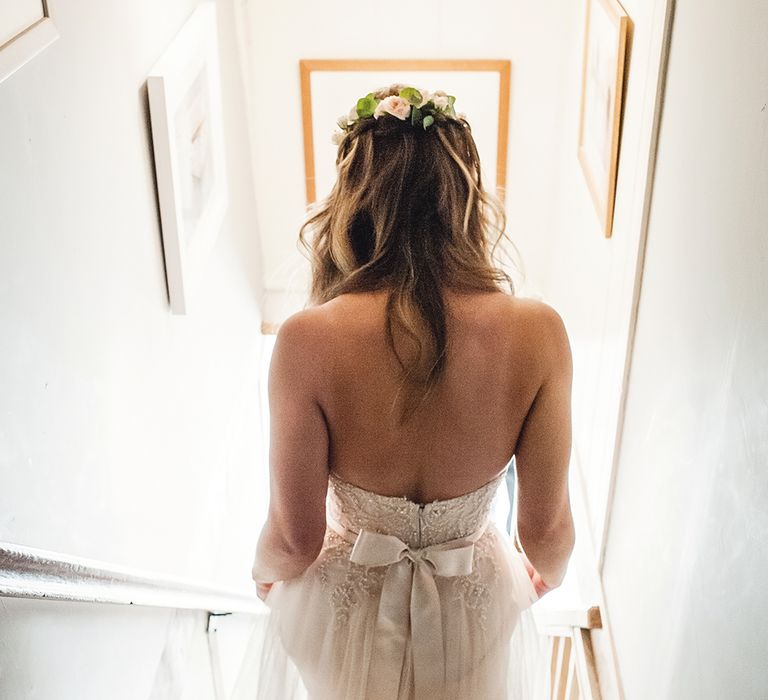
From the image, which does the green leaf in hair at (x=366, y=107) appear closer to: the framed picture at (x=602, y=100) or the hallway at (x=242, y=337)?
the hallway at (x=242, y=337)

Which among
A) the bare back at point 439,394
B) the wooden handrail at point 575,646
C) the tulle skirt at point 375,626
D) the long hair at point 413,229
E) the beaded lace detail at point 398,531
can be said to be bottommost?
the wooden handrail at point 575,646

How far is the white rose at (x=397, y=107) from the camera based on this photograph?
1398mm

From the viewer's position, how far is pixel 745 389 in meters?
1.24

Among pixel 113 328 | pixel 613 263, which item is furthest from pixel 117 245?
pixel 613 263

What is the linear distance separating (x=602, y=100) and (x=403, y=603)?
66.3 inches

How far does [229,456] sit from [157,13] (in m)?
1.54

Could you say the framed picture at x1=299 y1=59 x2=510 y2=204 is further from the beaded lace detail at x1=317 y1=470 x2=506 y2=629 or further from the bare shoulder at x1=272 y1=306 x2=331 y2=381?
the bare shoulder at x1=272 y1=306 x2=331 y2=381

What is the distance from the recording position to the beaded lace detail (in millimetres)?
1483

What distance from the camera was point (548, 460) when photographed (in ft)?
4.82

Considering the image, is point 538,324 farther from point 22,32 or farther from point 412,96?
point 22,32

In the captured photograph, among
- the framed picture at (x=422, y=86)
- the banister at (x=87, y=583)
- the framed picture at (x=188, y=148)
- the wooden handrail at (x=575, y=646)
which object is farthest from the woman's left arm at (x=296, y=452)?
the framed picture at (x=422, y=86)

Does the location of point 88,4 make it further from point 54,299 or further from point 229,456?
point 229,456

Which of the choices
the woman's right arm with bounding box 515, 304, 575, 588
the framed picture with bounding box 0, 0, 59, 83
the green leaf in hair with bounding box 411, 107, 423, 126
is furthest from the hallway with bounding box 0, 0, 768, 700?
the green leaf in hair with bounding box 411, 107, 423, 126

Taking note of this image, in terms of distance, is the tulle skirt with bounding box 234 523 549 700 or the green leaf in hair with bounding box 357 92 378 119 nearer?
the green leaf in hair with bounding box 357 92 378 119
